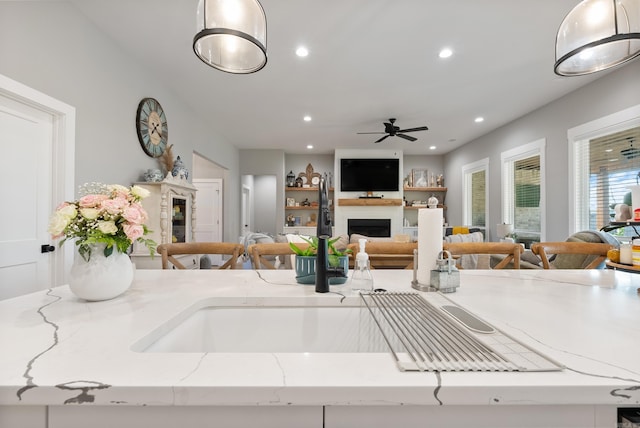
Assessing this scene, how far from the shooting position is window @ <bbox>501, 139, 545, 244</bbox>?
4.35m

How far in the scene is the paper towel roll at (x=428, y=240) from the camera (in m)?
1.00

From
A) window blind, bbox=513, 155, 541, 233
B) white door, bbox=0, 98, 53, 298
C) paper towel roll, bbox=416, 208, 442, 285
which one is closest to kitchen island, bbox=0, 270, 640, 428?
paper towel roll, bbox=416, 208, 442, 285

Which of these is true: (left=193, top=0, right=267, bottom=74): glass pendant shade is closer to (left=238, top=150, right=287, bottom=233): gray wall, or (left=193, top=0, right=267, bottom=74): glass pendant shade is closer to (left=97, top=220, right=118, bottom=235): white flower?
(left=97, top=220, right=118, bottom=235): white flower

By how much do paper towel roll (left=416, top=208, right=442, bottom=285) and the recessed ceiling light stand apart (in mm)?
2479

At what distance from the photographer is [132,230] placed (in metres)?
0.89

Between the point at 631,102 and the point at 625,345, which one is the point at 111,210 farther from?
the point at 631,102

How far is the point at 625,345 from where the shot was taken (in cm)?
59

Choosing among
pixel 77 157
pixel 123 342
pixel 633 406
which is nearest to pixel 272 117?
pixel 77 157

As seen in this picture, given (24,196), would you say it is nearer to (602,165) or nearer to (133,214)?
(133,214)

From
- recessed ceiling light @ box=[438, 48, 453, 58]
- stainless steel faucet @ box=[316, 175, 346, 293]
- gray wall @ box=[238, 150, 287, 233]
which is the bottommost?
stainless steel faucet @ box=[316, 175, 346, 293]

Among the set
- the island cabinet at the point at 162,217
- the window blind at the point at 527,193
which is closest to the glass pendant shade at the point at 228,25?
the island cabinet at the point at 162,217

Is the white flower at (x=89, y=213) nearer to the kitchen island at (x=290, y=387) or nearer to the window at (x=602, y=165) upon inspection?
the kitchen island at (x=290, y=387)

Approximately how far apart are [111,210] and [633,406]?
1.20 metres

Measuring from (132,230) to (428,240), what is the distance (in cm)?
93
